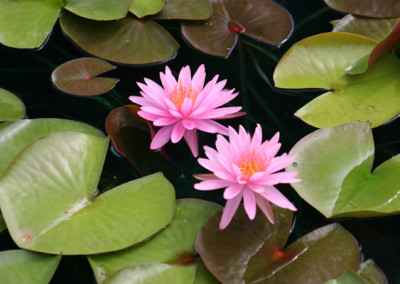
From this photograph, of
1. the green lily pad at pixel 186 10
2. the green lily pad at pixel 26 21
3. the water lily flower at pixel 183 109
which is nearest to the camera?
the water lily flower at pixel 183 109

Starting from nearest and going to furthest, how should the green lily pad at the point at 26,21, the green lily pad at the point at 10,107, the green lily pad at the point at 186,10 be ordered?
the green lily pad at the point at 10,107
the green lily pad at the point at 26,21
the green lily pad at the point at 186,10

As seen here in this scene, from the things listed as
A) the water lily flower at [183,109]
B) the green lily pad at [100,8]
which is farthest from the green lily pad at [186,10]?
the water lily flower at [183,109]

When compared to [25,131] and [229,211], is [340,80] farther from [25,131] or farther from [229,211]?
[25,131]

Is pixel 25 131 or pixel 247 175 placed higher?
pixel 247 175

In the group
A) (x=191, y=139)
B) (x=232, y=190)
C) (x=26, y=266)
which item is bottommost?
(x=26, y=266)

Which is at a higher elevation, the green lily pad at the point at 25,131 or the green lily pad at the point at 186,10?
the green lily pad at the point at 186,10

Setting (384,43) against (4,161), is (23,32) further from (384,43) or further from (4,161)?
(384,43)

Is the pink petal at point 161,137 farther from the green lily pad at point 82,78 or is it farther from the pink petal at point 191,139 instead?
the green lily pad at point 82,78

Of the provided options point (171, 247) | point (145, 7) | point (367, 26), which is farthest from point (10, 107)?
point (367, 26)
